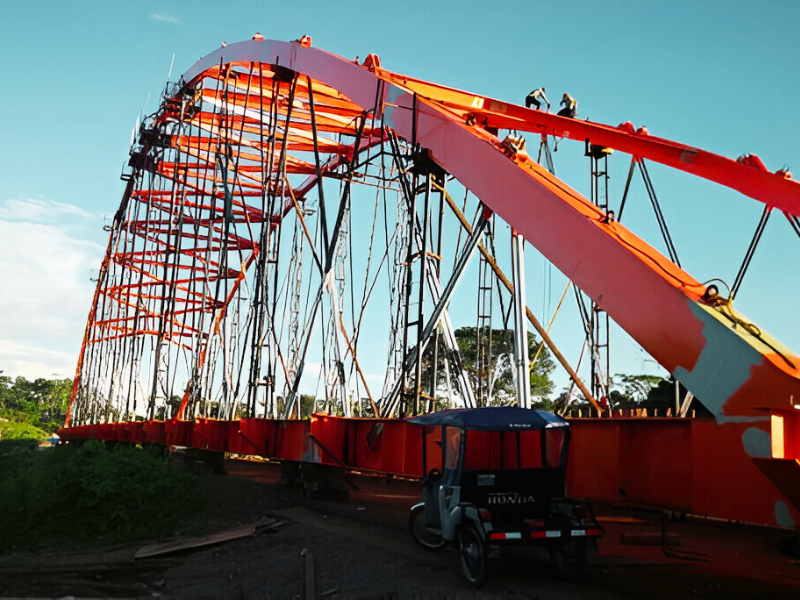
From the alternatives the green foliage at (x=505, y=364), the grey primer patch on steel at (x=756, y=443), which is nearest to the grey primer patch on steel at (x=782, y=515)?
the grey primer patch on steel at (x=756, y=443)

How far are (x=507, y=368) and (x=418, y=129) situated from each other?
38569mm

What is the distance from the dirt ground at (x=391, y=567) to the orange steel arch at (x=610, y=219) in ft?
9.39

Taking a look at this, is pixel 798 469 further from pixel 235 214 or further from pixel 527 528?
pixel 235 214

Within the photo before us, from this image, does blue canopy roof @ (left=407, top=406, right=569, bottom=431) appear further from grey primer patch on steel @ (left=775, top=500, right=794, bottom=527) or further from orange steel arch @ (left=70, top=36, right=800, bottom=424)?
grey primer patch on steel @ (left=775, top=500, right=794, bottom=527)

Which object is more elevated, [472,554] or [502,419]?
[502,419]

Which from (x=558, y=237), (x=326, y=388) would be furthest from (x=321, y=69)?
(x=558, y=237)

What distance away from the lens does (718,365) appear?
8.73 m

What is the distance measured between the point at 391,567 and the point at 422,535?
1873 millimetres

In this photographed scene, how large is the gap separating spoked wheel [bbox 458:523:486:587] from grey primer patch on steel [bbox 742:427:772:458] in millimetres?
3247

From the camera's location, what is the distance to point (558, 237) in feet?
36.6

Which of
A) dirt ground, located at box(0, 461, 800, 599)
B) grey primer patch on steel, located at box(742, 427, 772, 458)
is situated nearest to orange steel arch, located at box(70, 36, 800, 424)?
grey primer patch on steel, located at box(742, 427, 772, 458)

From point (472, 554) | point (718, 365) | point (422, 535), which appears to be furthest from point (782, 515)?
point (422, 535)

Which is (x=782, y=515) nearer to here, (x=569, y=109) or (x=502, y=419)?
(x=502, y=419)

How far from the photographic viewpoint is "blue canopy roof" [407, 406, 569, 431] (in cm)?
1071
